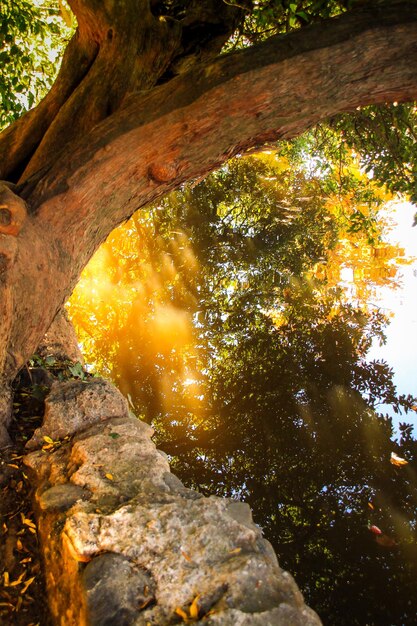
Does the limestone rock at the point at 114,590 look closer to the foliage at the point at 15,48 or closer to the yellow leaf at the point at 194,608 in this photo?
the yellow leaf at the point at 194,608

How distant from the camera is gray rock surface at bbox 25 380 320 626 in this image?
1.52 metres

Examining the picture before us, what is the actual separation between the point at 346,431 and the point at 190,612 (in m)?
3.28

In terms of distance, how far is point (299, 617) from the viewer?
4.81ft

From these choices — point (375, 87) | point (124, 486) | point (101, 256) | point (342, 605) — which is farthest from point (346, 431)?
point (101, 256)

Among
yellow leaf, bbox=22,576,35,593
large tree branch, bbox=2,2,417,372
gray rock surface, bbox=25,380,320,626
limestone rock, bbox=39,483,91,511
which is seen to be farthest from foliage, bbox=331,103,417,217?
yellow leaf, bbox=22,576,35,593

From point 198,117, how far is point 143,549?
8.03 ft

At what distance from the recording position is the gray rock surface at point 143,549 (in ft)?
4.97

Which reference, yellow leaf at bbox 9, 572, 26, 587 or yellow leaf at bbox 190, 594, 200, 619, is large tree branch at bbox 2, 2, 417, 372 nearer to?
yellow leaf at bbox 9, 572, 26, 587

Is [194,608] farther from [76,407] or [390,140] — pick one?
[390,140]

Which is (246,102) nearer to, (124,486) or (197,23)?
(197,23)

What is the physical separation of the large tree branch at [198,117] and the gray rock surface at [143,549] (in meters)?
0.97

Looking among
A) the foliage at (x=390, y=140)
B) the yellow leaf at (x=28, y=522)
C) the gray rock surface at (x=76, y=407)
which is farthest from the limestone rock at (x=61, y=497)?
the foliage at (x=390, y=140)

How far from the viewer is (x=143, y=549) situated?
1.74 m

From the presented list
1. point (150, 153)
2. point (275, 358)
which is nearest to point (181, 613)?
point (150, 153)
